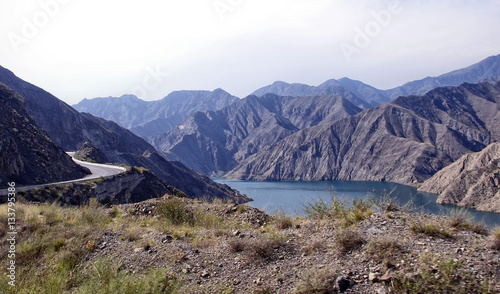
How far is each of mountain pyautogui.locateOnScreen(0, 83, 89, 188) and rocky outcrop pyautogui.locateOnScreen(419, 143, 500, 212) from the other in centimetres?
7412

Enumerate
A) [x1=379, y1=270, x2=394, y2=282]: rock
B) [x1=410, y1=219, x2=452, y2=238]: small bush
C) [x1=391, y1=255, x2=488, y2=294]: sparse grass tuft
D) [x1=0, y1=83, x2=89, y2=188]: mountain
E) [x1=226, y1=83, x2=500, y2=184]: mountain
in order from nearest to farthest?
[x1=391, y1=255, x2=488, y2=294]: sparse grass tuft < [x1=379, y1=270, x2=394, y2=282]: rock < [x1=410, y1=219, x2=452, y2=238]: small bush < [x1=0, y1=83, x2=89, y2=188]: mountain < [x1=226, y1=83, x2=500, y2=184]: mountain

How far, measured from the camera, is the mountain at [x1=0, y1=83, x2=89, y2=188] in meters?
25.4

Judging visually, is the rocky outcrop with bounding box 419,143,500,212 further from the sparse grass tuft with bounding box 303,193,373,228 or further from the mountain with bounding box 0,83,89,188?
the mountain with bounding box 0,83,89,188

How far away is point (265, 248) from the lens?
231 inches

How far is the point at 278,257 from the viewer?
5750mm

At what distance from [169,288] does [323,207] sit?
4.59 meters

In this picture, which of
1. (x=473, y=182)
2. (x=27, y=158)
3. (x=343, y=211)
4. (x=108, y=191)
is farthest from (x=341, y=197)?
(x=473, y=182)

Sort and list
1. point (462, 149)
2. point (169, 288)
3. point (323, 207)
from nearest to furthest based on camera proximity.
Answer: point (169, 288), point (323, 207), point (462, 149)

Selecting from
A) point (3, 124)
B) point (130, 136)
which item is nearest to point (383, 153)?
point (130, 136)

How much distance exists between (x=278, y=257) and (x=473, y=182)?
9036cm

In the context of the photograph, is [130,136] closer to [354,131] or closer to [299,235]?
[299,235]

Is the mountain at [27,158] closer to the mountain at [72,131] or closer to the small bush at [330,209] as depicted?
the small bush at [330,209]

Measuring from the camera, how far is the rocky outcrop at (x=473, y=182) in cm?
6912

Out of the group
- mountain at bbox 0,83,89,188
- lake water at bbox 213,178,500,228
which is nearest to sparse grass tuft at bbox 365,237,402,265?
lake water at bbox 213,178,500,228
